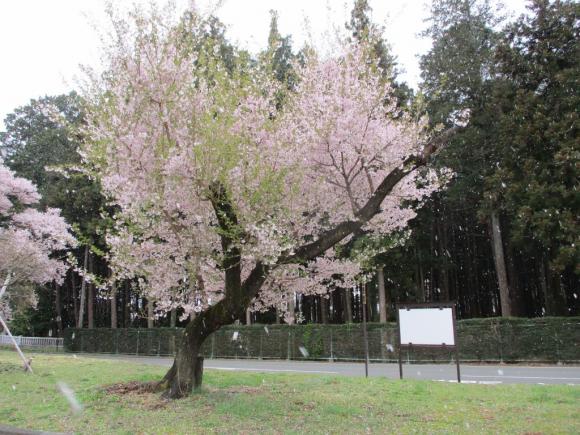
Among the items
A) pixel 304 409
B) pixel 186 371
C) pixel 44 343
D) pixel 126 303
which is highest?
pixel 126 303

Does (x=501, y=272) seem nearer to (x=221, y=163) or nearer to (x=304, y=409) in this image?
(x=304, y=409)

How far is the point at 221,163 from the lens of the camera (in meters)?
6.98

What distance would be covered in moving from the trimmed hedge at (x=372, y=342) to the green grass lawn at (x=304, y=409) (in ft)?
33.6

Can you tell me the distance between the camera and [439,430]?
5.85 meters

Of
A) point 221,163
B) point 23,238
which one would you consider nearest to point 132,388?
point 221,163

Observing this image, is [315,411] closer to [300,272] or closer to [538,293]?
[300,272]

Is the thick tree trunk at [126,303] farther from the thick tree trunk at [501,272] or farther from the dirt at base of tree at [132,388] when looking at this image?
the dirt at base of tree at [132,388]

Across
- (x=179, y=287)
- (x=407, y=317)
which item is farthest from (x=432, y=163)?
(x=179, y=287)

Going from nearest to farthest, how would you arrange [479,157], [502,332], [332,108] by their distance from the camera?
[332,108], [502,332], [479,157]

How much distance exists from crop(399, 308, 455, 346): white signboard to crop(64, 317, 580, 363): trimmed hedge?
30.5 ft

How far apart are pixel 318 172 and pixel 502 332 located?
14.6m

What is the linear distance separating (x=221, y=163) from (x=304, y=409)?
3.99 meters

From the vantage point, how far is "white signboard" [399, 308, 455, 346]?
37.5 feet

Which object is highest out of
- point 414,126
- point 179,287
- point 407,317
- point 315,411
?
point 414,126
